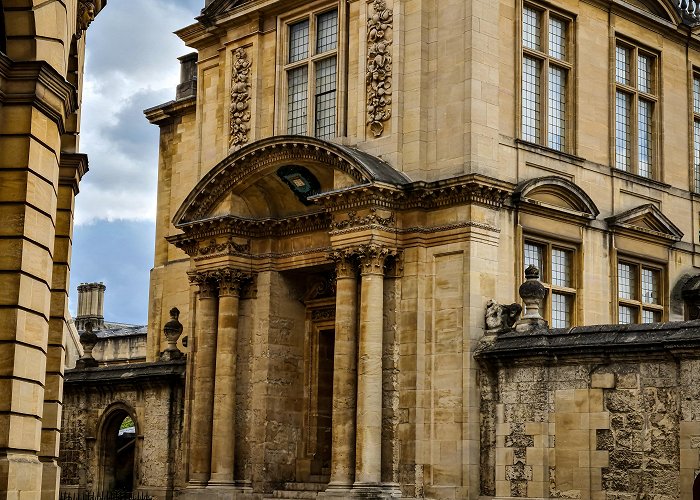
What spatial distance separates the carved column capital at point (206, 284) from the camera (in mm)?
33875

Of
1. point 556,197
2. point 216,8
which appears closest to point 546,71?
point 556,197

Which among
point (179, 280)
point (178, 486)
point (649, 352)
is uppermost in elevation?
point (179, 280)

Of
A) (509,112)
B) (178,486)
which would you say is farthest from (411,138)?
(178,486)

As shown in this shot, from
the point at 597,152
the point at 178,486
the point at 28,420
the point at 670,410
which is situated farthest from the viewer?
the point at 178,486

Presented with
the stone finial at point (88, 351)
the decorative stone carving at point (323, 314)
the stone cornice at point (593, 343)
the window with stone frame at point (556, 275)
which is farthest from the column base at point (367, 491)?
the stone finial at point (88, 351)

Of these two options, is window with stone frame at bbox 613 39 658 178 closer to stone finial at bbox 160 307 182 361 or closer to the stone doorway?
the stone doorway

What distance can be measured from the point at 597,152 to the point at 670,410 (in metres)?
9.70

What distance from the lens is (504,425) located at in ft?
91.1

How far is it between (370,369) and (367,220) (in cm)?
331

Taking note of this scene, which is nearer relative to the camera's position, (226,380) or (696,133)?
(226,380)

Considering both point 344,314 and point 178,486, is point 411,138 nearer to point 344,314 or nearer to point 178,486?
point 344,314

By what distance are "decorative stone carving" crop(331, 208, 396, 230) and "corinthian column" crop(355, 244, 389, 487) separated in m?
0.54

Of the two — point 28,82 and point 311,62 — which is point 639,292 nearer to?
point 311,62

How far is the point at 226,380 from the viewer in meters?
33.1
